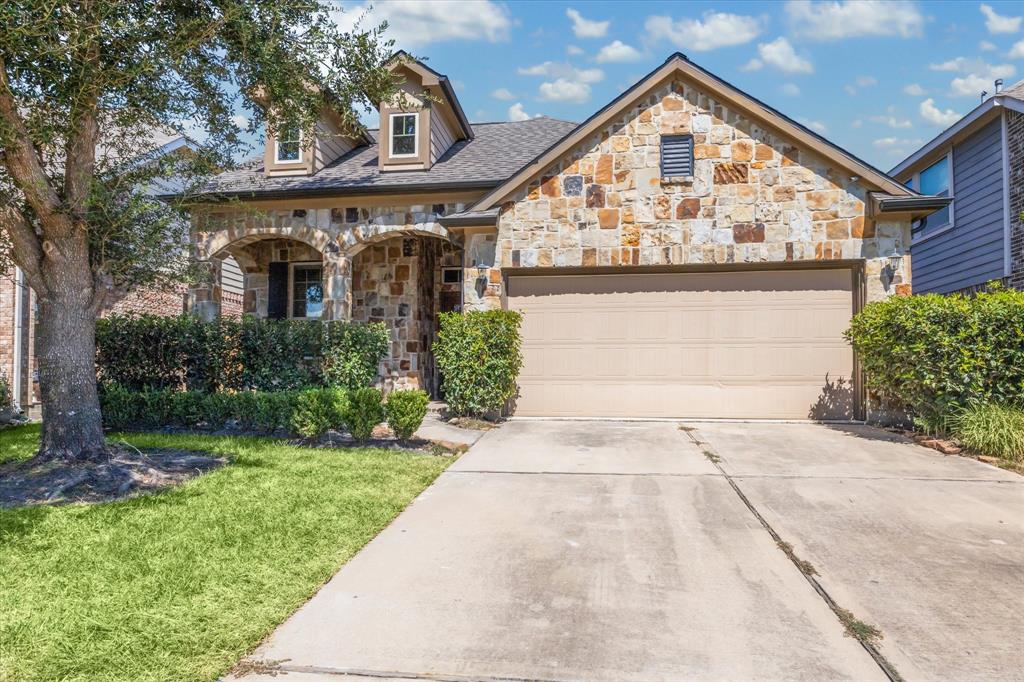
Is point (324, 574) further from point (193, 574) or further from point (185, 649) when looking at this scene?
point (185, 649)

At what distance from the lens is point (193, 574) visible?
3.26 metres

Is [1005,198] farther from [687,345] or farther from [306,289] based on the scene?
[306,289]

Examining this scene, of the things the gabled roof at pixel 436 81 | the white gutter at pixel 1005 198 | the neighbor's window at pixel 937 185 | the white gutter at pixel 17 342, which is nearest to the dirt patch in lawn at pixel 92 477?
the white gutter at pixel 17 342

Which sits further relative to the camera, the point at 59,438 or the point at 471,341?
the point at 471,341

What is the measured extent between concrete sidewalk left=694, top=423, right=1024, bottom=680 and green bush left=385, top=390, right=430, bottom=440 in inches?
141

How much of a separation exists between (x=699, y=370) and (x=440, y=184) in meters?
5.41

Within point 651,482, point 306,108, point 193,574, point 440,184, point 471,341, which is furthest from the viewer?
point 440,184

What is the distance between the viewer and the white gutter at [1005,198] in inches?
456

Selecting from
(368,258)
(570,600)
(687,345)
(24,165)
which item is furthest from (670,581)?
(368,258)

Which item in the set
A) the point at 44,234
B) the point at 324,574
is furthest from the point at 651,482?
the point at 44,234

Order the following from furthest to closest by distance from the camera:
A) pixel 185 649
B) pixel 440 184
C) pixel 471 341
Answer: pixel 440 184
pixel 471 341
pixel 185 649

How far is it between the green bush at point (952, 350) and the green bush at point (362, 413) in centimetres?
658

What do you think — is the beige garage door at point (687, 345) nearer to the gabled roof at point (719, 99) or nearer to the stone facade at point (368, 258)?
the gabled roof at point (719, 99)

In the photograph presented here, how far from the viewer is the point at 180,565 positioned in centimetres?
339
